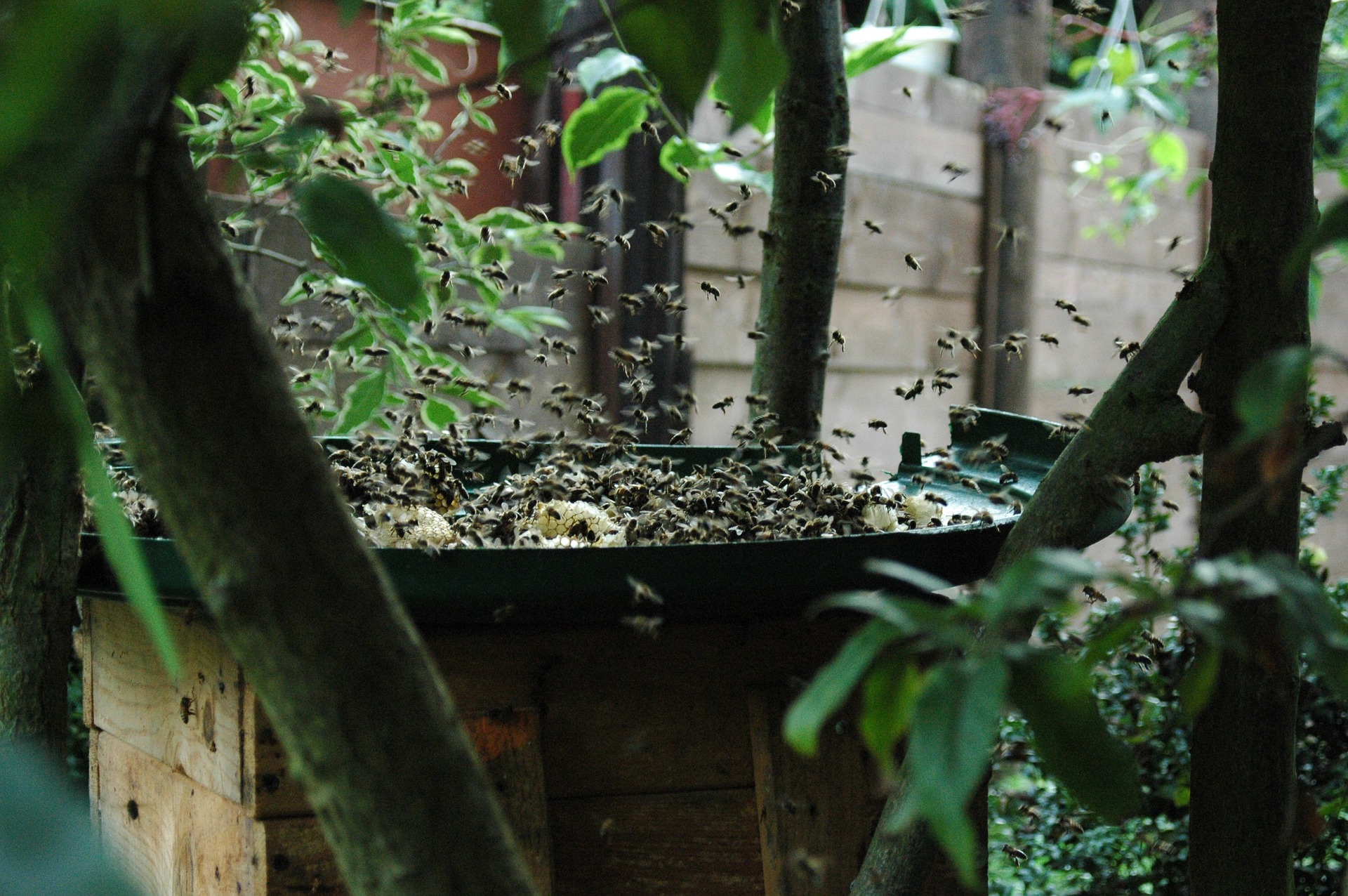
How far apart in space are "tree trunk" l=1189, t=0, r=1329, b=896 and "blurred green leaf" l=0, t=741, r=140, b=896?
73 cm

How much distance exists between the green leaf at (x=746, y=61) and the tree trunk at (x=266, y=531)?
17cm

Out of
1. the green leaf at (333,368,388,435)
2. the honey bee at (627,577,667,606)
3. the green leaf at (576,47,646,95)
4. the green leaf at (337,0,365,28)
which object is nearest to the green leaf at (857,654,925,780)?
the green leaf at (337,0,365,28)

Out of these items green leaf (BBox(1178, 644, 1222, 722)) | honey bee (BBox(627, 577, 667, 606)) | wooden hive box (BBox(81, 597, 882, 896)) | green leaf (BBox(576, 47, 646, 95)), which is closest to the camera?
green leaf (BBox(1178, 644, 1222, 722))

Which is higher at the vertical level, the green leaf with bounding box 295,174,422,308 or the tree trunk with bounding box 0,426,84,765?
the green leaf with bounding box 295,174,422,308

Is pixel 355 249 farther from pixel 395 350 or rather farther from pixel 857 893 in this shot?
pixel 395 350

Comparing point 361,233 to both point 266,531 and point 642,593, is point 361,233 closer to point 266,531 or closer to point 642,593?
point 266,531

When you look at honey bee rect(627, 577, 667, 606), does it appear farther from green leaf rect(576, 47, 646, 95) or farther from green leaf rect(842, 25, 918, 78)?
green leaf rect(842, 25, 918, 78)

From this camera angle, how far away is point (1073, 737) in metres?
0.41

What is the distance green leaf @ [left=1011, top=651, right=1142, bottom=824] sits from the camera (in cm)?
35

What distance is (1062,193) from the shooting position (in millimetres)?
3762

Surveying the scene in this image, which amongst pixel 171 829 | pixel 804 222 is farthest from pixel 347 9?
pixel 804 222

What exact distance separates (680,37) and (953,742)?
0.22 meters

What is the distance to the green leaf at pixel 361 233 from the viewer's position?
388 mm

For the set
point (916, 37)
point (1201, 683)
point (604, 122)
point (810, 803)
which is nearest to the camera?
point (1201, 683)
